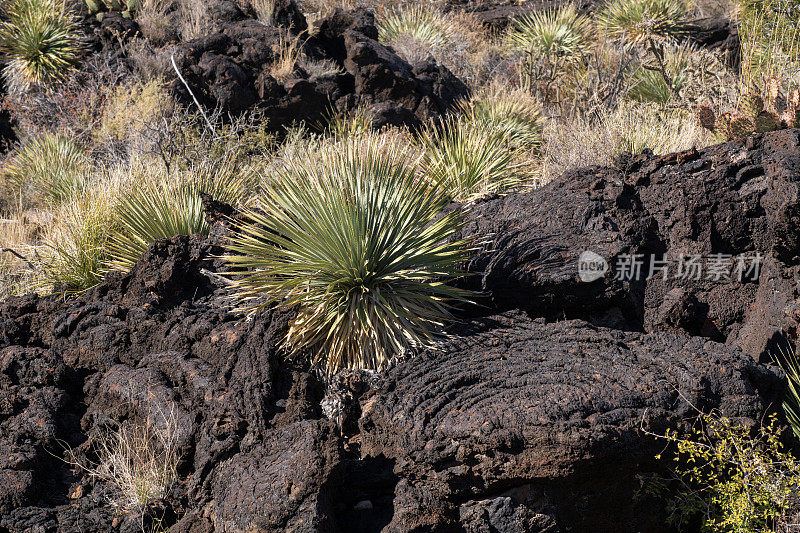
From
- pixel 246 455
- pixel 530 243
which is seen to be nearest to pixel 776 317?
pixel 530 243

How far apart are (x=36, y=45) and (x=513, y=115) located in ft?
26.9

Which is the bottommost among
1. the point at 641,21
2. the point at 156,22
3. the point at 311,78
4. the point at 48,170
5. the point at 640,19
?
the point at 48,170

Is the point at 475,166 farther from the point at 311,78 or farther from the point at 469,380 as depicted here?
the point at 469,380

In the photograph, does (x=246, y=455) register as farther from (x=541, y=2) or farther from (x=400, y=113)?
(x=541, y=2)

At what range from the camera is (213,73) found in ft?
36.1

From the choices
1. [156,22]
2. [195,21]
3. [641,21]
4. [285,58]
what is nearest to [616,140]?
[285,58]

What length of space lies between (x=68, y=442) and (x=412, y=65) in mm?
10096

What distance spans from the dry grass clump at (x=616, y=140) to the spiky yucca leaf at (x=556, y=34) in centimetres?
531

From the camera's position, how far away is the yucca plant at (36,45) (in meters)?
12.3

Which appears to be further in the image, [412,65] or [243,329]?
[412,65]

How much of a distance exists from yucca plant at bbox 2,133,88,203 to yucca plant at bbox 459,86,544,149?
5.61 metres

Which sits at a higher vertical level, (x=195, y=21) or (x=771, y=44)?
(x=195, y=21)

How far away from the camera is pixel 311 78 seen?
11.6 meters

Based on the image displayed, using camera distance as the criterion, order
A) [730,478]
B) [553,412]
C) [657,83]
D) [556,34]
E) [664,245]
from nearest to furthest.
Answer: [553,412] → [730,478] → [664,245] → [657,83] → [556,34]
